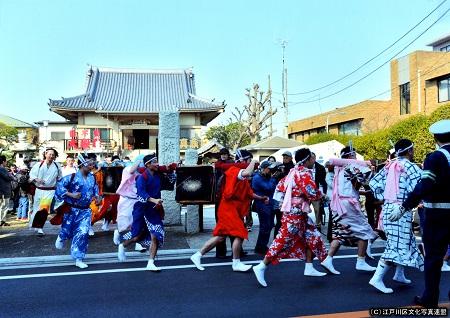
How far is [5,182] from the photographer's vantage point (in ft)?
32.7

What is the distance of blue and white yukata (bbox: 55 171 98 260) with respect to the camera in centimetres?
668

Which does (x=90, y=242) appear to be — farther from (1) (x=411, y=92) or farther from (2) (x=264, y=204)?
(1) (x=411, y=92)

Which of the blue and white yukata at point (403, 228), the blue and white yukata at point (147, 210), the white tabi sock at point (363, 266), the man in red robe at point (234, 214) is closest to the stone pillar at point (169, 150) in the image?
the blue and white yukata at point (147, 210)

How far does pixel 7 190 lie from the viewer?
399 inches

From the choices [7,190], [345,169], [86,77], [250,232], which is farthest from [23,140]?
[345,169]

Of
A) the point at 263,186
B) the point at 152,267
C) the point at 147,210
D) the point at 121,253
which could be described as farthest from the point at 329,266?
the point at 121,253

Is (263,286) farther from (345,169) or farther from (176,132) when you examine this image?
(176,132)

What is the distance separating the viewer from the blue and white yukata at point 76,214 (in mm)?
6680

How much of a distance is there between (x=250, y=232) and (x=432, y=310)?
5.78m

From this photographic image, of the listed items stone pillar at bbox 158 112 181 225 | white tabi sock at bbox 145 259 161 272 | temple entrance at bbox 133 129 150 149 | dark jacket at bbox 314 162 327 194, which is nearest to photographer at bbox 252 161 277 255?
white tabi sock at bbox 145 259 161 272

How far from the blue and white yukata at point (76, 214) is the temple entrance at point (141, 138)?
3033cm

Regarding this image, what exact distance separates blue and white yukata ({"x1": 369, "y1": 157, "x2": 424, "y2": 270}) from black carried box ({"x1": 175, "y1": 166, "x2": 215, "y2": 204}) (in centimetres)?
410

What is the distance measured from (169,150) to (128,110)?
2642 centimetres

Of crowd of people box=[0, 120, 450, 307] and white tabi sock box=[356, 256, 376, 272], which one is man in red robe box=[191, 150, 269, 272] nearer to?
crowd of people box=[0, 120, 450, 307]
